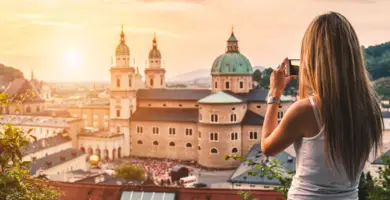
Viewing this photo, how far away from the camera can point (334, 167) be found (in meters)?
1.60

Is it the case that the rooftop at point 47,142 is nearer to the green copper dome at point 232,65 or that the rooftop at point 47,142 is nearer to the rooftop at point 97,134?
the rooftop at point 97,134

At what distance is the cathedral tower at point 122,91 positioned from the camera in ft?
109

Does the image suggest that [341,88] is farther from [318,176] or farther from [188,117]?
[188,117]

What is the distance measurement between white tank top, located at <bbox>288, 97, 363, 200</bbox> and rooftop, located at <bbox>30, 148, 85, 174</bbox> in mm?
21610

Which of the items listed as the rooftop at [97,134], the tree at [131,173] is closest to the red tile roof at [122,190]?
the tree at [131,173]

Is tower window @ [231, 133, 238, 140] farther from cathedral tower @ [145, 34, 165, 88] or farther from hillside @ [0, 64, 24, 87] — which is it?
hillside @ [0, 64, 24, 87]

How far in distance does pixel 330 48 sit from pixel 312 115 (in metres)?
0.22

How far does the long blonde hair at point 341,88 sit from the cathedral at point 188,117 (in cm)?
2714

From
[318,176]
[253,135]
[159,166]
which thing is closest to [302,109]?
[318,176]

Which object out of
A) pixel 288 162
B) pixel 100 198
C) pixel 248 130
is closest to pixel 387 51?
pixel 248 130

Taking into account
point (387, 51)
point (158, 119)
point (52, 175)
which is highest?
point (387, 51)

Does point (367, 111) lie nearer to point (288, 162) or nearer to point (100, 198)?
point (100, 198)

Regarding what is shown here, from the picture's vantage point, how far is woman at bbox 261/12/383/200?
1588 millimetres

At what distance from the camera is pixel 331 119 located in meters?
1.58
